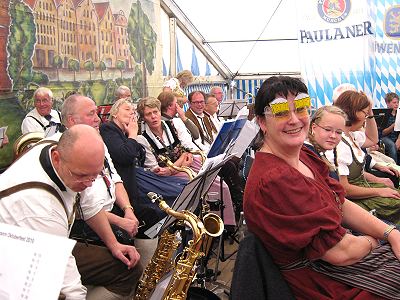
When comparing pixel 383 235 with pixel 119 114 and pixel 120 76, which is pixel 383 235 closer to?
pixel 119 114

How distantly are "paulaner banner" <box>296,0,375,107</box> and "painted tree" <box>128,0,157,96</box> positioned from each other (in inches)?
120

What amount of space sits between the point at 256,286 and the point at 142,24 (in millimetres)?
8195

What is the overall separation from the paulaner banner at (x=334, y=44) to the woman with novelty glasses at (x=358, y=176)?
4210mm

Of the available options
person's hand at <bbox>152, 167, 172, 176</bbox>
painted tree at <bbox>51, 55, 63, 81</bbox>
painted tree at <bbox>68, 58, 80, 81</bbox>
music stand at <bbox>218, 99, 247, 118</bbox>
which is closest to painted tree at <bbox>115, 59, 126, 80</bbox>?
painted tree at <bbox>68, 58, 80, 81</bbox>

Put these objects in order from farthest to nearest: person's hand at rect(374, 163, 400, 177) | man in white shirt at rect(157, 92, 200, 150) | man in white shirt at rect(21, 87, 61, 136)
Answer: man in white shirt at rect(21, 87, 61, 136), man in white shirt at rect(157, 92, 200, 150), person's hand at rect(374, 163, 400, 177)

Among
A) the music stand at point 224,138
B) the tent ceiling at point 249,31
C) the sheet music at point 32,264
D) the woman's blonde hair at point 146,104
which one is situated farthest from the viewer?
the tent ceiling at point 249,31

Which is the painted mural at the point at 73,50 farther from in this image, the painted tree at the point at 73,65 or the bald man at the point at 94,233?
the bald man at the point at 94,233

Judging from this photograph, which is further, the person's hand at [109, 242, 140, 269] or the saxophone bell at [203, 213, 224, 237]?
the saxophone bell at [203, 213, 224, 237]

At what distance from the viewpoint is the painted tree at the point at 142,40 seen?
28.9ft

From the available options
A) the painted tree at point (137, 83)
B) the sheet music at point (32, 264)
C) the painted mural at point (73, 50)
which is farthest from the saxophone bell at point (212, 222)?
the painted tree at point (137, 83)

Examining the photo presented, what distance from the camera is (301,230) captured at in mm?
1753

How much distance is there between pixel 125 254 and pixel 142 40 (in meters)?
7.19

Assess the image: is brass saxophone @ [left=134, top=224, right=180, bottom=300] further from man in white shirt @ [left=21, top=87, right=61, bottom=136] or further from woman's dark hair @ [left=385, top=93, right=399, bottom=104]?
woman's dark hair @ [left=385, top=93, right=399, bottom=104]

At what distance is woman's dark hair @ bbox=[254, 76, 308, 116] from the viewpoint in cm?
203
